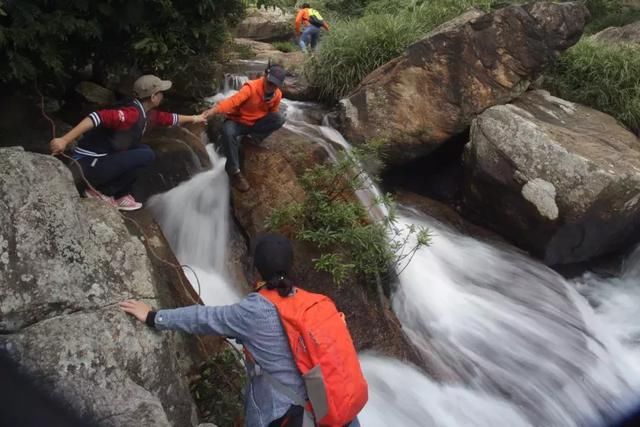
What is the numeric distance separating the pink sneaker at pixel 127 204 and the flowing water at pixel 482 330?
436 millimetres

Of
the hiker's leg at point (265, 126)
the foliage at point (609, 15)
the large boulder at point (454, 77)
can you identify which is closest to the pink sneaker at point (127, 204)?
the hiker's leg at point (265, 126)

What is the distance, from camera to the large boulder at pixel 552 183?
701cm

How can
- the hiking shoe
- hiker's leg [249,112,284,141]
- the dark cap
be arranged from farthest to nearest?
1. hiker's leg [249,112,284,141]
2. the hiking shoe
3. the dark cap

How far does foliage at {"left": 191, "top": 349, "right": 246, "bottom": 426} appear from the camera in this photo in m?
3.76

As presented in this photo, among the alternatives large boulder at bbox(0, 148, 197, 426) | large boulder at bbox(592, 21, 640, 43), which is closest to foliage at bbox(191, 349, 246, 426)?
large boulder at bbox(0, 148, 197, 426)

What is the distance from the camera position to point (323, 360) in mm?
2783

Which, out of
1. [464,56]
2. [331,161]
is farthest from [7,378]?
[464,56]

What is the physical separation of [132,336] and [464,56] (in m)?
6.77

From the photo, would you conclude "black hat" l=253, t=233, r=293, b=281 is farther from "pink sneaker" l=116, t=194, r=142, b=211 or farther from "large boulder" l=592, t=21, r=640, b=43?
"large boulder" l=592, t=21, r=640, b=43

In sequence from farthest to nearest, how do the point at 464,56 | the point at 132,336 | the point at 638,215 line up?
the point at 464,56 < the point at 638,215 < the point at 132,336

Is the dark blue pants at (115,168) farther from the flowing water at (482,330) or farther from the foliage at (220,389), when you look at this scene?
the foliage at (220,389)

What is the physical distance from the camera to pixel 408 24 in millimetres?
9711

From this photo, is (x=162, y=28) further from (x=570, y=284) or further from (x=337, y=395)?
(x=570, y=284)

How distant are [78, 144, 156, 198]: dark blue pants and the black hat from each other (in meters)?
2.39
